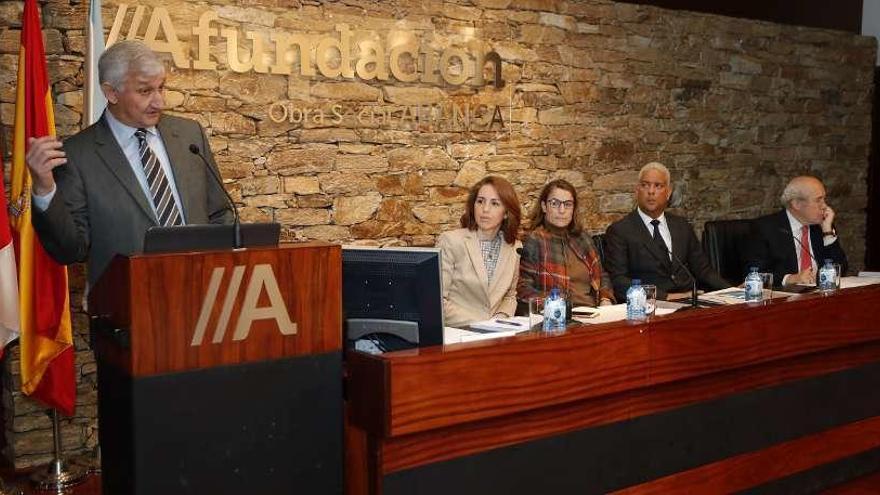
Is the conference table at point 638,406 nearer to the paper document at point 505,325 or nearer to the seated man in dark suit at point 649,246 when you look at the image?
the paper document at point 505,325

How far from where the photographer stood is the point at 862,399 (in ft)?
12.8

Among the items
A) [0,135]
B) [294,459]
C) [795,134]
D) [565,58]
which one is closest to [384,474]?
[294,459]

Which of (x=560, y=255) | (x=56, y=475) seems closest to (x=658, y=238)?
(x=560, y=255)

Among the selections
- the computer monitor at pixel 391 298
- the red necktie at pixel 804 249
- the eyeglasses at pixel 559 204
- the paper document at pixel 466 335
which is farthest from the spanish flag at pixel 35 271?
the red necktie at pixel 804 249

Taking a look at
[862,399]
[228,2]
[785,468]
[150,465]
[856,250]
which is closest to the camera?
[150,465]

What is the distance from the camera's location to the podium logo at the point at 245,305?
7.31 feet

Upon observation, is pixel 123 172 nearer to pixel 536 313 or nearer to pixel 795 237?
pixel 536 313

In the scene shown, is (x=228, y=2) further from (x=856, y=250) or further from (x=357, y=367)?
(x=856, y=250)

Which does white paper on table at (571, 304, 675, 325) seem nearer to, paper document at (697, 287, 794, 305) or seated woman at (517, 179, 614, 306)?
paper document at (697, 287, 794, 305)

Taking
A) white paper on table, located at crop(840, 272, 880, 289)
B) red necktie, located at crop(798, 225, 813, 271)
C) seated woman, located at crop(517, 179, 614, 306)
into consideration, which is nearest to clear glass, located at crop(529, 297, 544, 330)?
seated woman, located at crop(517, 179, 614, 306)

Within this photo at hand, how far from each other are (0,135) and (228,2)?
117 centimetres

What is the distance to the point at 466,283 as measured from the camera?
400 centimetres

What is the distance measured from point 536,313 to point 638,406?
47 centimetres

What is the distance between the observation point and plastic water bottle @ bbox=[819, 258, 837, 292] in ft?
12.8
